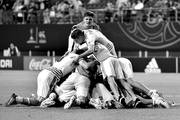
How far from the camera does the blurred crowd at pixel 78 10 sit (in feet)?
98.7

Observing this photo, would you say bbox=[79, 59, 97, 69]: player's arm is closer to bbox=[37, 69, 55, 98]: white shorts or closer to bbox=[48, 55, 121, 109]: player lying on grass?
bbox=[48, 55, 121, 109]: player lying on grass

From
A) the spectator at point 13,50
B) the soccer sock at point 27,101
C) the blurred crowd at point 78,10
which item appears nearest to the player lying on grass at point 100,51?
the soccer sock at point 27,101

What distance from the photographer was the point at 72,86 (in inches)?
542

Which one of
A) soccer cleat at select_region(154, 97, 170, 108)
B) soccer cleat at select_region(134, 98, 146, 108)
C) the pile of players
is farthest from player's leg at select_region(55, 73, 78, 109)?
soccer cleat at select_region(154, 97, 170, 108)

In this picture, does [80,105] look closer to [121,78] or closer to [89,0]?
[121,78]

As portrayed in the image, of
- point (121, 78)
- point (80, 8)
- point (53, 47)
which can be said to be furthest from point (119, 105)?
point (53, 47)

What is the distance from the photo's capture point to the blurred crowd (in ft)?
98.7

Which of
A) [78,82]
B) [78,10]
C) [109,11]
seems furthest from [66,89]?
[78,10]

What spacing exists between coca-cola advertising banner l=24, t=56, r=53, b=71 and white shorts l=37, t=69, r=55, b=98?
1957 cm

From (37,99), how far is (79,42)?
160 cm

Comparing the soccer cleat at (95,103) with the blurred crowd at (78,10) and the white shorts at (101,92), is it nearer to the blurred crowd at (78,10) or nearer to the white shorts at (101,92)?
the white shorts at (101,92)

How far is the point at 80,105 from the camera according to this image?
13203 mm

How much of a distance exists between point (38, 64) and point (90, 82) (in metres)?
20.5

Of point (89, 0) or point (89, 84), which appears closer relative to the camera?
point (89, 84)
